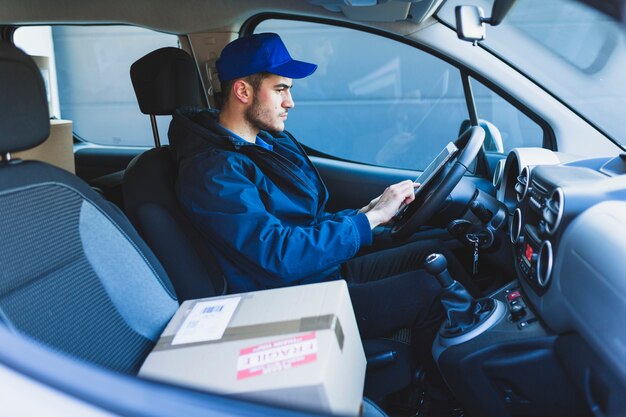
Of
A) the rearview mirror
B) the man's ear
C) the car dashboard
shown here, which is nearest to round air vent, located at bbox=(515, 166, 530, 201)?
the car dashboard

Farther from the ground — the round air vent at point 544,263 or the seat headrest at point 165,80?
the seat headrest at point 165,80

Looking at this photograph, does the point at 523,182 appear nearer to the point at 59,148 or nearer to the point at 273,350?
the point at 273,350

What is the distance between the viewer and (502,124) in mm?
2660

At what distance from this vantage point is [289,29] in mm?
3293

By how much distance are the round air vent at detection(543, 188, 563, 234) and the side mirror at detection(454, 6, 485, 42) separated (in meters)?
0.63

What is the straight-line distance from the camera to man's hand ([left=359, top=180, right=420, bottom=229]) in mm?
1885

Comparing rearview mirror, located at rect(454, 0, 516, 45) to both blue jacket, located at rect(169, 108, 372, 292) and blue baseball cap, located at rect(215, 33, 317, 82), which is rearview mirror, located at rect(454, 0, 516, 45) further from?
blue jacket, located at rect(169, 108, 372, 292)

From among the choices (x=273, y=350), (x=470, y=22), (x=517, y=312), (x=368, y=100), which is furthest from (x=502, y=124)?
(x=368, y=100)

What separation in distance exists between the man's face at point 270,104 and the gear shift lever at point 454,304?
621mm

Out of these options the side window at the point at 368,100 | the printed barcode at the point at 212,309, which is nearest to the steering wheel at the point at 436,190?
the printed barcode at the point at 212,309

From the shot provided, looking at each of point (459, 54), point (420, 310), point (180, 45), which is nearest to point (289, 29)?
point (180, 45)

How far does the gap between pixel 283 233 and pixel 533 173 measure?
0.67 meters

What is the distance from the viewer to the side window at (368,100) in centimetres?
389

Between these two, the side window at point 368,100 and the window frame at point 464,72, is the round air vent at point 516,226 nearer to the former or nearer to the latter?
the window frame at point 464,72
